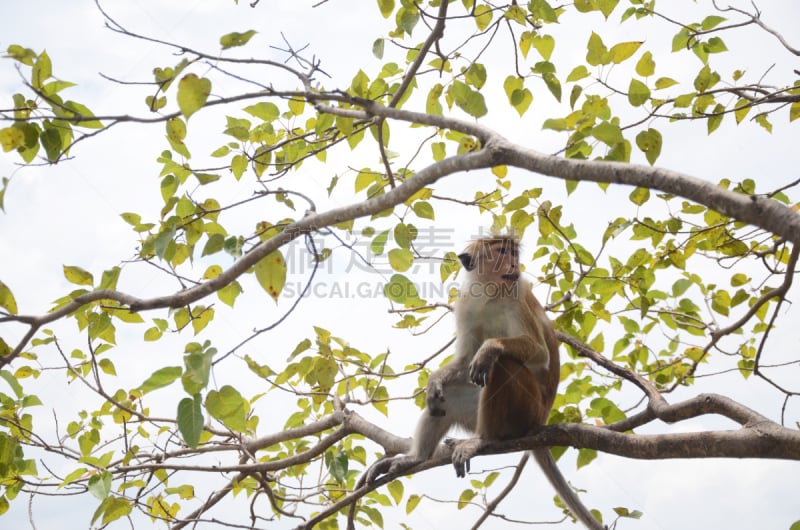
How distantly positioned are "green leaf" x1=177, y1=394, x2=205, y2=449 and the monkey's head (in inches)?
129

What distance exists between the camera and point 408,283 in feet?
13.9

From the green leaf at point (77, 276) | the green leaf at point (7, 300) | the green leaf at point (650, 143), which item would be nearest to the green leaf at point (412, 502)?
the green leaf at point (77, 276)

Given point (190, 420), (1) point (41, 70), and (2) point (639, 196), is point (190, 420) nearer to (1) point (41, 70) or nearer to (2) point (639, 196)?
(1) point (41, 70)

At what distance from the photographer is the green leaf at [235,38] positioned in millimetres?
2398

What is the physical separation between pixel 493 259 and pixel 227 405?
335 cm

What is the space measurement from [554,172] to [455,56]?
6.35 ft

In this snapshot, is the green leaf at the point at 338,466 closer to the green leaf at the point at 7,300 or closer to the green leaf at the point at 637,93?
the green leaf at the point at 7,300

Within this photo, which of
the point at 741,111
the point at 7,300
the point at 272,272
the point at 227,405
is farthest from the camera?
the point at 741,111

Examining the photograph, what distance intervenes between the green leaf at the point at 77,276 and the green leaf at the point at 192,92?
1.56 metres

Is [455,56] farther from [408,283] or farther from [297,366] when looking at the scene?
[297,366]

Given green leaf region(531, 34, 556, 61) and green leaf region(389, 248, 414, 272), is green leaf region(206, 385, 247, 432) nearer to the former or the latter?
green leaf region(389, 248, 414, 272)

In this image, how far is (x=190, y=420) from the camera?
2.48m

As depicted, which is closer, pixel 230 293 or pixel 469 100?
pixel 469 100

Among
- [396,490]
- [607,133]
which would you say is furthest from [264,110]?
[396,490]
